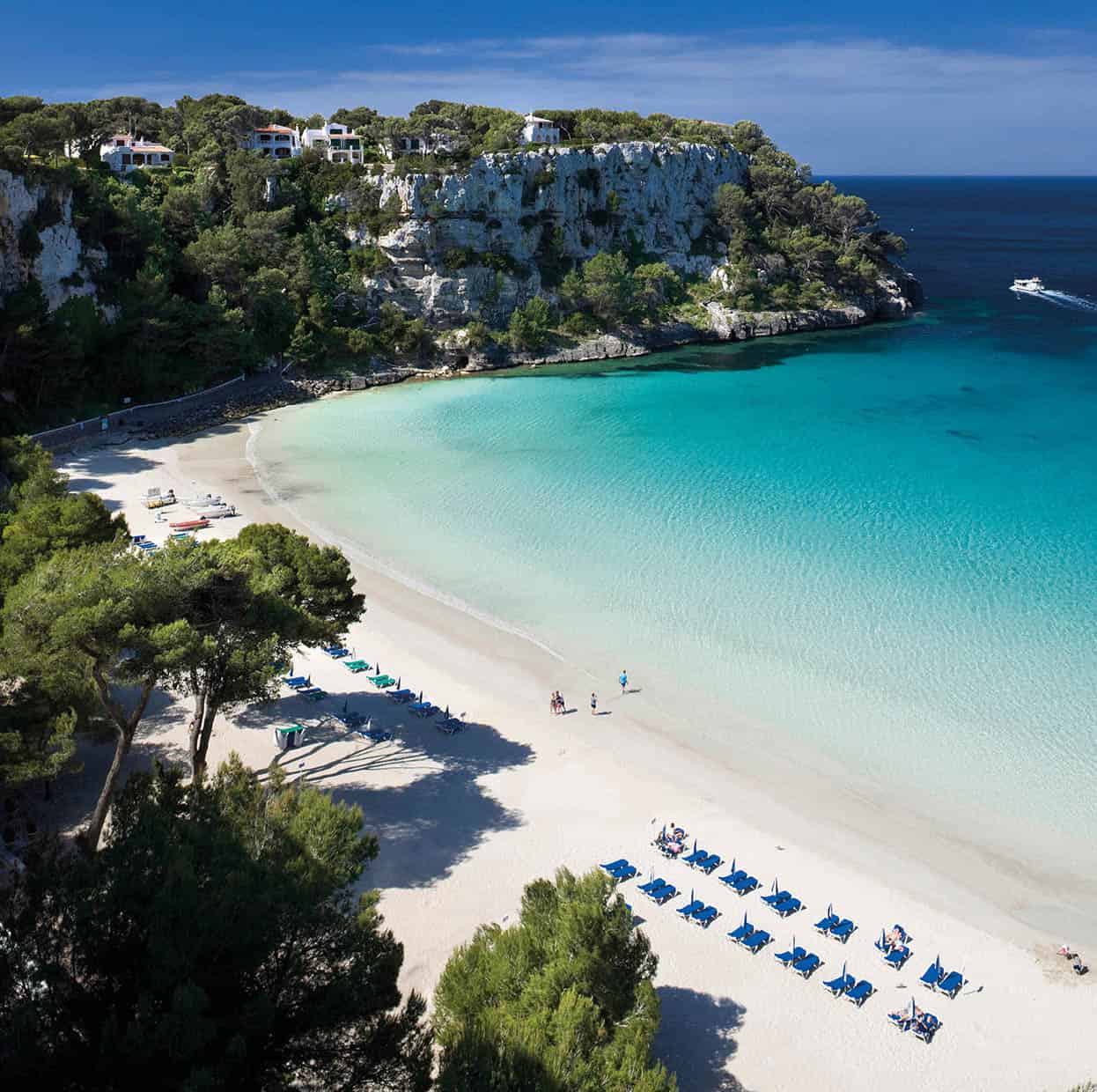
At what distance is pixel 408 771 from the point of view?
18.6 meters

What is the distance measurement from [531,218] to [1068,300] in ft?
157

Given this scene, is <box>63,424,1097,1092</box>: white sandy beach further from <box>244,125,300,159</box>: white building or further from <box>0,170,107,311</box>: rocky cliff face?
<box>244,125,300,159</box>: white building

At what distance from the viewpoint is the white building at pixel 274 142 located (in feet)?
210

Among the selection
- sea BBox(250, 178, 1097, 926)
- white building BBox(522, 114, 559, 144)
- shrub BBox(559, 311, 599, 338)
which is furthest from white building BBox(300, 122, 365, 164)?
sea BBox(250, 178, 1097, 926)

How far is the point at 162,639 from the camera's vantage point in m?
13.1

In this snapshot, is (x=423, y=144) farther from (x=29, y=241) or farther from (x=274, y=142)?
(x=29, y=241)

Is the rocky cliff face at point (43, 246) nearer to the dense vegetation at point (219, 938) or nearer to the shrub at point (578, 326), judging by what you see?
the shrub at point (578, 326)

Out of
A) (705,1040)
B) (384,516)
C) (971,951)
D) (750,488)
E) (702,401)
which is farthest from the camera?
(702,401)

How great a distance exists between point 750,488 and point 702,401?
15691 mm

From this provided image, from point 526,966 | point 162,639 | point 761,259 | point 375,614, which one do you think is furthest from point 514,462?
point 761,259

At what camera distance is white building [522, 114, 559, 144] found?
69062 mm

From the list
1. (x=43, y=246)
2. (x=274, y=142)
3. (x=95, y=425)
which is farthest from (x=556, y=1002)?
(x=274, y=142)

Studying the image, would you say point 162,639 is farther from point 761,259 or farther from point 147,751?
point 761,259

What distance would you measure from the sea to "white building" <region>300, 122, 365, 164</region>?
20525 mm
